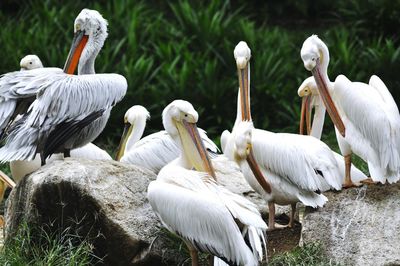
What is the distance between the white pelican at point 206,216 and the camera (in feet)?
21.9

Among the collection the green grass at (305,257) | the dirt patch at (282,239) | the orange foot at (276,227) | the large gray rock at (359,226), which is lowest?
the dirt patch at (282,239)

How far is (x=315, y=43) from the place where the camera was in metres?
8.32

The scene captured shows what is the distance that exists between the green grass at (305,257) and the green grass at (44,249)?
1.28m

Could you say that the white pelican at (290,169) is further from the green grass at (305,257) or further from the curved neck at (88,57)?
the curved neck at (88,57)

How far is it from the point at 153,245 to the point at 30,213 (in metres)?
0.90

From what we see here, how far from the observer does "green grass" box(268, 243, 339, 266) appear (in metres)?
6.95

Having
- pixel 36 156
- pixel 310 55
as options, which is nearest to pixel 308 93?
pixel 310 55

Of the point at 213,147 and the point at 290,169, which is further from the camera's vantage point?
the point at 213,147

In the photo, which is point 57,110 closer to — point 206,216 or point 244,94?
point 244,94

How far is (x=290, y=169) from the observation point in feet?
24.4

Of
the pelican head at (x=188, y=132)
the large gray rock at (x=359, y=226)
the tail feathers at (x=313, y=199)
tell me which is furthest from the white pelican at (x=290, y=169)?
the pelican head at (x=188, y=132)

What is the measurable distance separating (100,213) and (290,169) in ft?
4.60

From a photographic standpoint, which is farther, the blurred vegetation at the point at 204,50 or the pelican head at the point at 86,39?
the blurred vegetation at the point at 204,50

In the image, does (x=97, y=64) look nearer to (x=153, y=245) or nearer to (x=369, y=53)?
(x=369, y=53)
